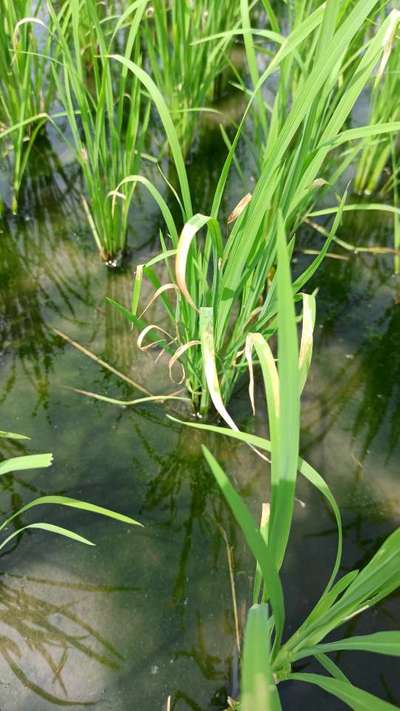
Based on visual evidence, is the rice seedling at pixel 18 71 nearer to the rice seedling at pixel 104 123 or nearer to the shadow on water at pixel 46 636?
the rice seedling at pixel 104 123

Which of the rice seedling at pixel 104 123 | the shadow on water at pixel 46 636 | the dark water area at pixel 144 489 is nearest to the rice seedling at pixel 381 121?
the dark water area at pixel 144 489

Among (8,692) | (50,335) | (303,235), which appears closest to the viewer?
(8,692)

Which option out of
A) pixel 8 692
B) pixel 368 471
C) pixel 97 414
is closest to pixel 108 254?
pixel 97 414

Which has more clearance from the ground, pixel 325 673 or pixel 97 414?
pixel 97 414

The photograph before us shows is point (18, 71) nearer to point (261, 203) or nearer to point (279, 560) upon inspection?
point (261, 203)

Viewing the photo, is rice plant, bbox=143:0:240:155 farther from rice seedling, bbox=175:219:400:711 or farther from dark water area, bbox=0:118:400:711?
rice seedling, bbox=175:219:400:711

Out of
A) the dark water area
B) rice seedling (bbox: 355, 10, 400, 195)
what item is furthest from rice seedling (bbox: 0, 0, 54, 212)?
rice seedling (bbox: 355, 10, 400, 195)

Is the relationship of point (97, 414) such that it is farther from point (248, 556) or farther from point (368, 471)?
point (368, 471)
